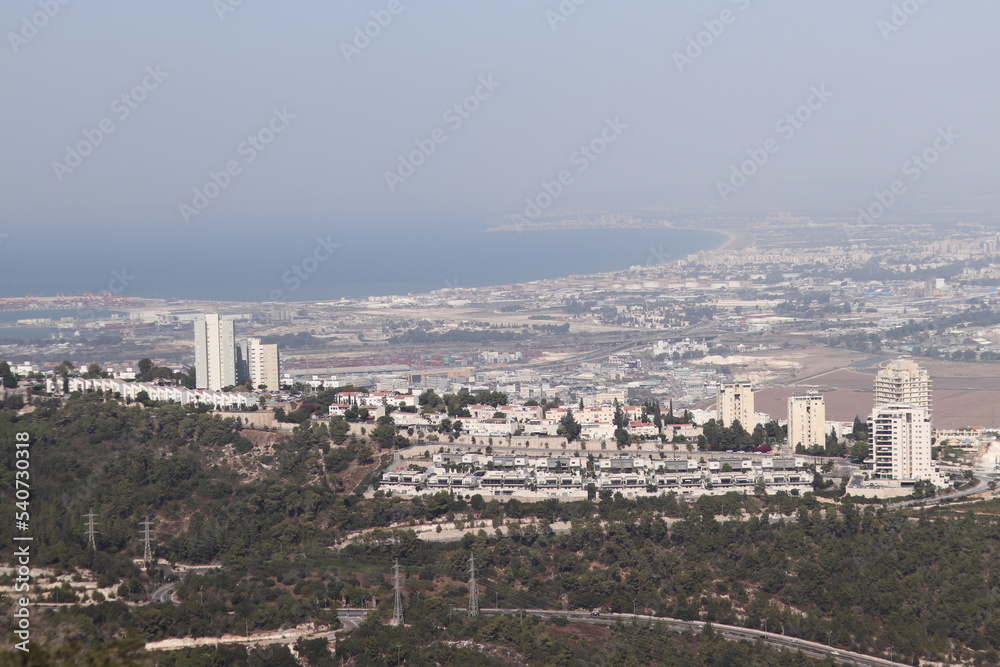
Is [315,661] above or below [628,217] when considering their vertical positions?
below

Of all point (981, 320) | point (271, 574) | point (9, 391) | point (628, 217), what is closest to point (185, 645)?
point (271, 574)

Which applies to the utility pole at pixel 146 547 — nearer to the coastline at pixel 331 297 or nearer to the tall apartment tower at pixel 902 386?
the tall apartment tower at pixel 902 386

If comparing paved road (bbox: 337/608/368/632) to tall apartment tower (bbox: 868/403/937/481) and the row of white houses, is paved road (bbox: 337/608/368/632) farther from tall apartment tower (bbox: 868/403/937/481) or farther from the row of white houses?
the row of white houses

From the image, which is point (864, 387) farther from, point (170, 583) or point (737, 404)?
point (170, 583)

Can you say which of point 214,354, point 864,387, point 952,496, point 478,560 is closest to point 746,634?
point 478,560

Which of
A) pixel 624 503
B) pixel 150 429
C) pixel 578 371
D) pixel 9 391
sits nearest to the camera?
pixel 624 503

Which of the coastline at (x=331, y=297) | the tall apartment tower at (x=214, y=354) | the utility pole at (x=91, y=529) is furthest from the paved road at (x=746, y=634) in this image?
the coastline at (x=331, y=297)

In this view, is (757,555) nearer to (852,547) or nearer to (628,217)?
(852,547)
